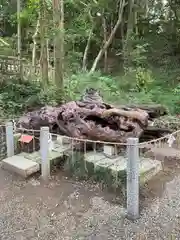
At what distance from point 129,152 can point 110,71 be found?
42.4 feet

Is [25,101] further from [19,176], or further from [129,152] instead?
[129,152]

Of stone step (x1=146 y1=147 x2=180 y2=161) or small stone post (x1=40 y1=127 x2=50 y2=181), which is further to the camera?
stone step (x1=146 y1=147 x2=180 y2=161)

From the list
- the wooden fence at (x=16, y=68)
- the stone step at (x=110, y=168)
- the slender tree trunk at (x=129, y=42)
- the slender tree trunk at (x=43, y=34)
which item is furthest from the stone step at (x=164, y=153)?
the slender tree trunk at (x=129, y=42)

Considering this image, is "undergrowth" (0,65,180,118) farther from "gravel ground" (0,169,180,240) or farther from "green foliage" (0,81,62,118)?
"gravel ground" (0,169,180,240)

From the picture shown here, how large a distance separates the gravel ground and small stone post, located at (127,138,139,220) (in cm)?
10

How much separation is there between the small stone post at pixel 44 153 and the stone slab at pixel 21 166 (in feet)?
0.49

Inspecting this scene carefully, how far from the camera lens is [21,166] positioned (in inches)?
157

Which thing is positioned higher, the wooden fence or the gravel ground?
the wooden fence

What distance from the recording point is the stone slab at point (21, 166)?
3.91 meters

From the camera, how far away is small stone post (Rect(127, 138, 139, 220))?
116 inches

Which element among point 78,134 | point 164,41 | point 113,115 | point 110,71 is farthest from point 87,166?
point 164,41

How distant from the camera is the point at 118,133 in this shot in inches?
157

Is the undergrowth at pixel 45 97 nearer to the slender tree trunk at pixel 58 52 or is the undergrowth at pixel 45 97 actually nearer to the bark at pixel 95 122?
the slender tree trunk at pixel 58 52

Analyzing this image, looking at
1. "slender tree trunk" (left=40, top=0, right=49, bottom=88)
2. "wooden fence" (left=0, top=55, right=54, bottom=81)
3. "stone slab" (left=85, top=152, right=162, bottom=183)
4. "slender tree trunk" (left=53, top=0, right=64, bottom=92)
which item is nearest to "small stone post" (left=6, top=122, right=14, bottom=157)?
"stone slab" (left=85, top=152, right=162, bottom=183)
